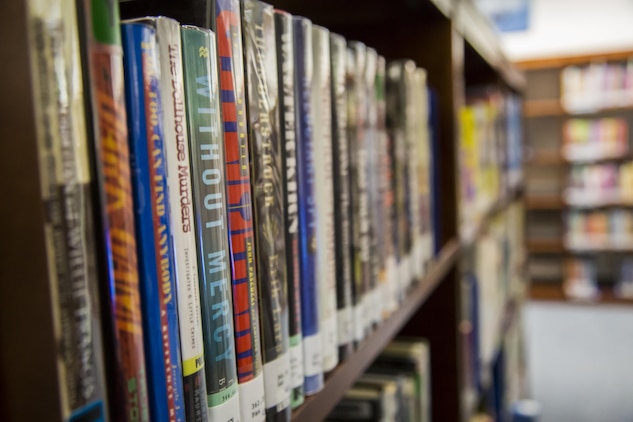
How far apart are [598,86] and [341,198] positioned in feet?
15.1

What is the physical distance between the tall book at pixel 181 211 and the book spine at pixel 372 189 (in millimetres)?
314

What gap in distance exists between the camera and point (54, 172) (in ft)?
0.81

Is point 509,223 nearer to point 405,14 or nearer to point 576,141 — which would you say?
point 405,14

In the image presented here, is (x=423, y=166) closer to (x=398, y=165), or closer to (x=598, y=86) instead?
(x=398, y=165)

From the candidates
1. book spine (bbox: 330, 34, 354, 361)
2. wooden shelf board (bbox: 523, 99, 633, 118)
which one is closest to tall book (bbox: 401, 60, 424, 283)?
book spine (bbox: 330, 34, 354, 361)

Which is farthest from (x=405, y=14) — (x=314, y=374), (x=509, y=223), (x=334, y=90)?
(x=509, y=223)

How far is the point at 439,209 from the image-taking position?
98 centimetres

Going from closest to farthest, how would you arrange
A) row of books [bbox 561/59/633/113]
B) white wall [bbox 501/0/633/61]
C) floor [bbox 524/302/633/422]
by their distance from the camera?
1. floor [bbox 524/302/633/422]
2. white wall [bbox 501/0/633/61]
3. row of books [bbox 561/59/633/113]

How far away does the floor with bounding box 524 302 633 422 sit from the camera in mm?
2782

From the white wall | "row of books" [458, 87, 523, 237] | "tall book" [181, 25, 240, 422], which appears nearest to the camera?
"tall book" [181, 25, 240, 422]

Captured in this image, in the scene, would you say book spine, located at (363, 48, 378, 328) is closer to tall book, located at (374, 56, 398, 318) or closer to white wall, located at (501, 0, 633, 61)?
tall book, located at (374, 56, 398, 318)

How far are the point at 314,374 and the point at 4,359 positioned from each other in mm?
306

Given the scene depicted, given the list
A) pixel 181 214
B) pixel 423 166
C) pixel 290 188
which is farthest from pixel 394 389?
pixel 181 214

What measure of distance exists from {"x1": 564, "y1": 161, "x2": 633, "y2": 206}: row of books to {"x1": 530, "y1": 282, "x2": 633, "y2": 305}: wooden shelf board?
0.75 m
